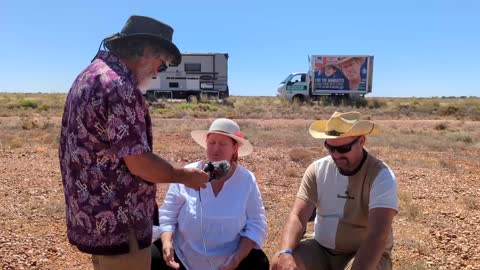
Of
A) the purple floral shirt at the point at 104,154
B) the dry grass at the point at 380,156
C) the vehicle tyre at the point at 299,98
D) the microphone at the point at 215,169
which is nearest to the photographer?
the purple floral shirt at the point at 104,154

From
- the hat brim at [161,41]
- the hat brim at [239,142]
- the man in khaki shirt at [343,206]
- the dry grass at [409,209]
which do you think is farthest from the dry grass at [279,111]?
the hat brim at [161,41]

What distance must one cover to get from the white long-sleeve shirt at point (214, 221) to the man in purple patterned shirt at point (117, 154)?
782 millimetres

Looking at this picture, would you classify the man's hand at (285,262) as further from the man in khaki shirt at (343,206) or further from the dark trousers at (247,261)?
the dark trousers at (247,261)

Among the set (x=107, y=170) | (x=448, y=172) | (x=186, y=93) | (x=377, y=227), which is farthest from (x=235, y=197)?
(x=186, y=93)

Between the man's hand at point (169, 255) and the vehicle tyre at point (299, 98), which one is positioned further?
the vehicle tyre at point (299, 98)

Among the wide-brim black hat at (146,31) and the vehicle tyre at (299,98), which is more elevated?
the wide-brim black hat at (146,31)

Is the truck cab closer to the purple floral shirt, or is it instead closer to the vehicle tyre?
the vehicle tyre

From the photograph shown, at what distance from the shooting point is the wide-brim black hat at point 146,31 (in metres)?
2.12

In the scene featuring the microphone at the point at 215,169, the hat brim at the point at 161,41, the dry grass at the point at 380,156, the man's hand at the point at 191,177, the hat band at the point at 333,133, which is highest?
the hat brim at the point at 161,41

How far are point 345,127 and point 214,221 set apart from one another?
38.3 inches

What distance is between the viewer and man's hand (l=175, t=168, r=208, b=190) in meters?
2.13

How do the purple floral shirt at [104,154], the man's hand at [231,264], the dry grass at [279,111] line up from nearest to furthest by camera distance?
the purple floral shirt at [104,154] < the man's hand at [231,264] < the dry grass at [279,111]

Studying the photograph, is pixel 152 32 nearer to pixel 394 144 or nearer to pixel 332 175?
pixel 332 175

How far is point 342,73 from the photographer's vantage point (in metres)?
32.7
